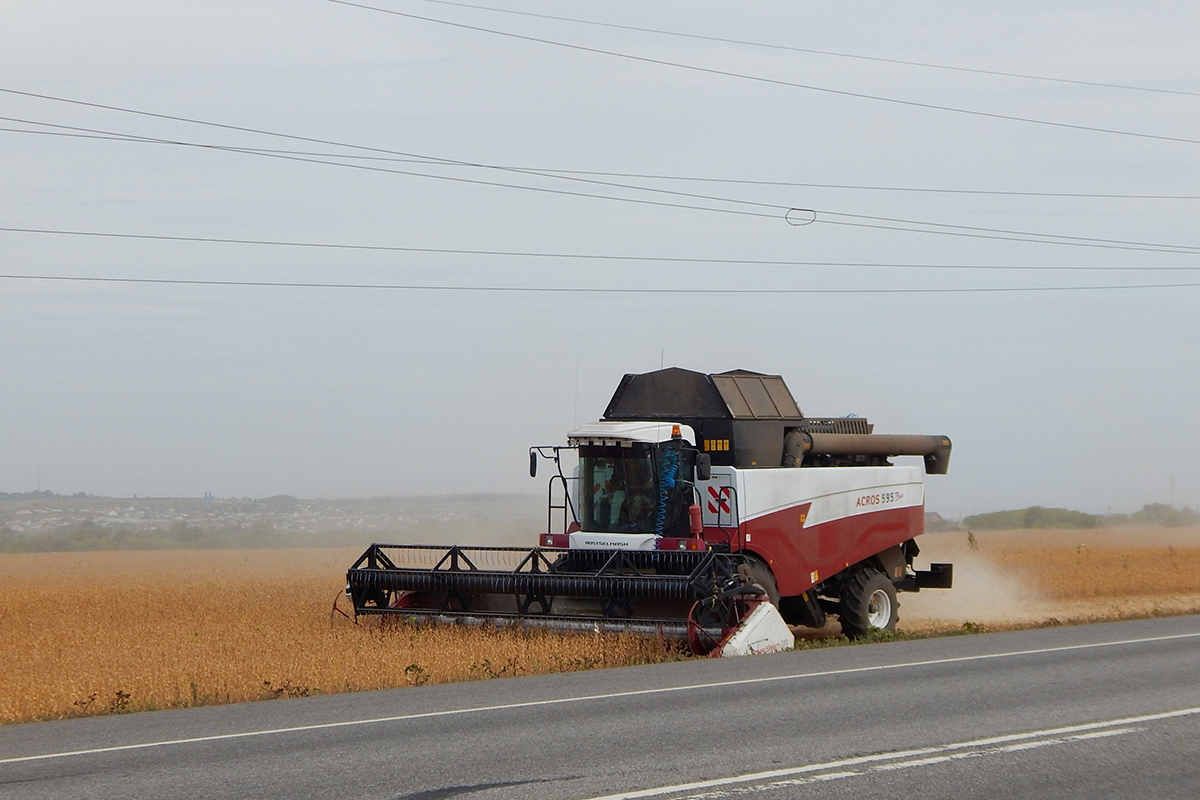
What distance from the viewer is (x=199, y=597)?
81.6 ft

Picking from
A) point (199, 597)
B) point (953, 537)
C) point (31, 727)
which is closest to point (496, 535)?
point (953, 537)

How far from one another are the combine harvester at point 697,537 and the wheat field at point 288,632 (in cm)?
72

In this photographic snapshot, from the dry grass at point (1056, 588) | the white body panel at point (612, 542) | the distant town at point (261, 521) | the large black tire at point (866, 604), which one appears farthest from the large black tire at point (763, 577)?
A: the distant town at point (261, 521)

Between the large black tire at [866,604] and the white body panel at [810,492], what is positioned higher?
the white body panel at [810,492]

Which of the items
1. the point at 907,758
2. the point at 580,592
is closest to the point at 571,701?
the point at 907,758

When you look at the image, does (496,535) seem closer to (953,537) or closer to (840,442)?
(953,537)


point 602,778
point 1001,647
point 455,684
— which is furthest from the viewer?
point 1001,647

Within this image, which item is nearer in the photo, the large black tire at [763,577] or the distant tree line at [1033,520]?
the large black tire at [763,577]

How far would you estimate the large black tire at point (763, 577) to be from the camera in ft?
56.4

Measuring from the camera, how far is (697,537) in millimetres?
17047

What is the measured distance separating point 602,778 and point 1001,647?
29.9 ft

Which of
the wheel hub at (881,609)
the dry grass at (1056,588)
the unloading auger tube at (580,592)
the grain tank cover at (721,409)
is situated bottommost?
the dry grass at (1056,588)

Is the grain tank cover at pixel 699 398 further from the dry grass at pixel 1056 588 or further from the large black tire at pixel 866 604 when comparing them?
the dry grass at pixel 1056 588

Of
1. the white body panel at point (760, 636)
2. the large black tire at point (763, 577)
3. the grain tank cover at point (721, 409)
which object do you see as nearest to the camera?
the white body panel at point (760, 636)
